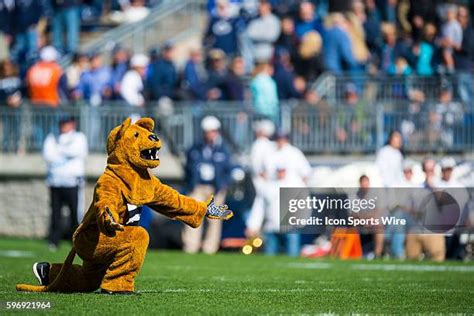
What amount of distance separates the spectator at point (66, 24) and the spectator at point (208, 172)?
19.2ft

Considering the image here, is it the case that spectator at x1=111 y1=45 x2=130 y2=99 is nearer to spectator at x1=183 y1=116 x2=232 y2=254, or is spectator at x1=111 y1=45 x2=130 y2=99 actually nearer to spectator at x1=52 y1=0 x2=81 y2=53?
spectator at x1=52 y1=0 x2=81 y2=53

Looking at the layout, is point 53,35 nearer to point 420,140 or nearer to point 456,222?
point 420,140

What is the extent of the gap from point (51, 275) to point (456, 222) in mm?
9086

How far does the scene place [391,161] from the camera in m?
21.2

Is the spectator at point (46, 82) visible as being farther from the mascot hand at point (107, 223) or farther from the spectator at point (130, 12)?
the mascot hand at point (107, 223)

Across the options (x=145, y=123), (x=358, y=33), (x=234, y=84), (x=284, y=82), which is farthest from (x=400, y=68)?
(x=145, y=123)

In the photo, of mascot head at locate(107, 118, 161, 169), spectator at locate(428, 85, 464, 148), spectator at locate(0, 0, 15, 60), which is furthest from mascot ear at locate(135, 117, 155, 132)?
spectator at locate(0, 0, 15, 60)

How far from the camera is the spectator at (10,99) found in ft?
79.6

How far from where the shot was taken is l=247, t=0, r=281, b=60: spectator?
80.6 ft

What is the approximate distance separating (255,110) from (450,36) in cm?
362

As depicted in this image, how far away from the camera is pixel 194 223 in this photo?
38.8ft

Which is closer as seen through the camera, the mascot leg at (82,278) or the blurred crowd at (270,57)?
the mascot leg at (82,278)

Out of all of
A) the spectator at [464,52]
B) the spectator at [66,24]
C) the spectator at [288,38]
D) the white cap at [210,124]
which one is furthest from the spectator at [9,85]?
the spectator at [464,52]

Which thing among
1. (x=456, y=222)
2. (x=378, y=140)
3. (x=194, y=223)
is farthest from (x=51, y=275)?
(x=378, y=140)
